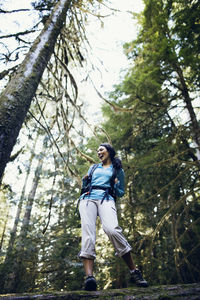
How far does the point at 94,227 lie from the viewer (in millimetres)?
2729

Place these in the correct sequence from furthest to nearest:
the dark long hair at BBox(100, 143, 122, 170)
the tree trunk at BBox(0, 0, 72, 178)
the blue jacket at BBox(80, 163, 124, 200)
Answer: the dark long hair at BBox(100, 143, 122, 170), the blue jacket at BBox(80, 163, 124, 200), the tree trunk at BBox(0, 0, 72, 178)

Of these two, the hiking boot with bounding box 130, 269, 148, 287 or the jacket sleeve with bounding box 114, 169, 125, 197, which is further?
the jacket sleeve with bounding box 114, 169, 125, 197

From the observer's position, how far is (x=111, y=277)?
23.8ft

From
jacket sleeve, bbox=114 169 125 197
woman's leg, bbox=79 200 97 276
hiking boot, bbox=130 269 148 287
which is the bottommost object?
hiking boot, bbox=130 269 148 287

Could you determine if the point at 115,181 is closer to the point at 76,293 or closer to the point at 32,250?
the point at 76,293

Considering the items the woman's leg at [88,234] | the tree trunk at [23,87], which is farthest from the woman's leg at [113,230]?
the tree trunk at [23,87]

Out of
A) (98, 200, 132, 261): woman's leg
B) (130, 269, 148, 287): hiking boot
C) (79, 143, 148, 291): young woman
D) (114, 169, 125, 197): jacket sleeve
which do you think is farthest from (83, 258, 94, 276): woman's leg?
(114, 169, 125, 197): jacket sleeve

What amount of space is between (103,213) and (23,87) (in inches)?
85.6

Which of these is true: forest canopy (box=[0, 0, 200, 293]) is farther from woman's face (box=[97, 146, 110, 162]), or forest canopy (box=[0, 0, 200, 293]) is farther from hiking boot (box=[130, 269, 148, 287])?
hiking boot (box=[130, 269, 148, 287])

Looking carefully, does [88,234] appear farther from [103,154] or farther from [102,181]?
[103,154]

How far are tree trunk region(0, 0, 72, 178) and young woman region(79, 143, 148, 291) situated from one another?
1.31 metres

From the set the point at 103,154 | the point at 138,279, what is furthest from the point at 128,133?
the point at 138,279

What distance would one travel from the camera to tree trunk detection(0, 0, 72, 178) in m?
2.40

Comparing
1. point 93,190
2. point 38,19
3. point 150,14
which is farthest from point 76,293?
point 150,14
